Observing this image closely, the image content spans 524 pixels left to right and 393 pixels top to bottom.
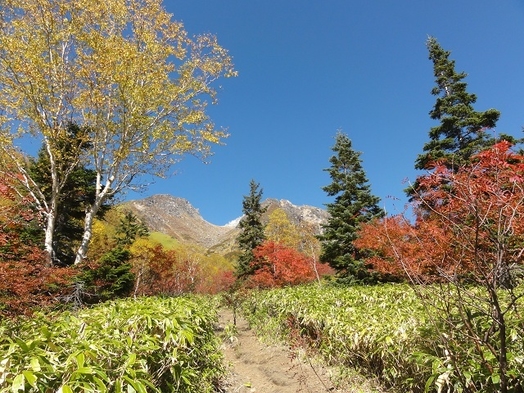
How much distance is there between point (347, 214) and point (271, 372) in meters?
14.6

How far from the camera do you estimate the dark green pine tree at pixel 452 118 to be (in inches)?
648

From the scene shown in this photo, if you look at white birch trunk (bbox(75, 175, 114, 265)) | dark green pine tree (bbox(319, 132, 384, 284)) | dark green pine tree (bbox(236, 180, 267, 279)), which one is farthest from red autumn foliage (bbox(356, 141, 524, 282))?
dark green pine tree (bbox(236, 180, 267, 279))

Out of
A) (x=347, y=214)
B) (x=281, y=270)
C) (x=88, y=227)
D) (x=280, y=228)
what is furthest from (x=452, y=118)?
(x=280, y=228)

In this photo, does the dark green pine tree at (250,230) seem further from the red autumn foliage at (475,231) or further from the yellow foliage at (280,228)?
the red autumn foliage at (475,231)

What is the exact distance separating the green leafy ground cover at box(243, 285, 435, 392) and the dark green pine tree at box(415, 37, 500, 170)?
11.4 m

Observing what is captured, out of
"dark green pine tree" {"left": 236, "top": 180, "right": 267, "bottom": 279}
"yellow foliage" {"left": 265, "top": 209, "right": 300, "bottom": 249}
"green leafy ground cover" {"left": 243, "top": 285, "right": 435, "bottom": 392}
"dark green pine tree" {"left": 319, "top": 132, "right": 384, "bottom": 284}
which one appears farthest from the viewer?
"yellow foliage" {"left": 265, "top": 209, "right": 300, "bottom": 249}

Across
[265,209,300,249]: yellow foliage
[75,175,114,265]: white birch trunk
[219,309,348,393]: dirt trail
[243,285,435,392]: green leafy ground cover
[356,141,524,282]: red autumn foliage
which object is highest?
[265,209,300,249]: yellow foliage

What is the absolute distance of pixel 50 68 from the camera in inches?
427

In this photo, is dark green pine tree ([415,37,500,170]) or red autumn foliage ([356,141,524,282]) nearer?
red autumn foliage ([356,141,524,282])

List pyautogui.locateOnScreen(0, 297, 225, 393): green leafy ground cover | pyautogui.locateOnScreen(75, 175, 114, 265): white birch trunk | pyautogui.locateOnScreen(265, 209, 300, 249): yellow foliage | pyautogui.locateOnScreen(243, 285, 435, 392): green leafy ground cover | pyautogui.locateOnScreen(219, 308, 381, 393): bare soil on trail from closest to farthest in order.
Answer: pyautogui.locateOnScreen(0, 297, 225, 393): green leafy ground cover → pyautogui.locateOnScreen(243, 285, 435, 392): green leafy ground cover → pyautogui.locateOnScreen(219, 308, 381, 393): bare soil on trail → pyautogui.locateOnScreen(75, 175, 114, 265): white birch trunk → pyautogui.locateOnScreen(265, 209, 300, 249): yellow foliage

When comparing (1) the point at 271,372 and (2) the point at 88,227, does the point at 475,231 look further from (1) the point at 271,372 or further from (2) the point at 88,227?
(2) the point at 88,227

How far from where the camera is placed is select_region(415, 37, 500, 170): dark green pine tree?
1647 centimetres

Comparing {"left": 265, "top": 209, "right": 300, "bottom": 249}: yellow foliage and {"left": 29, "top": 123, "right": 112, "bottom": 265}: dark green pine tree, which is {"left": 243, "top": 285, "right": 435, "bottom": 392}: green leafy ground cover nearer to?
{"left": 29, "top": 123, "right": 112, "bottom": 265}: dark green pine tree

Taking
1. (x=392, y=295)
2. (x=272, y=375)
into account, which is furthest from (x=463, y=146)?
(x=272, y=375)
